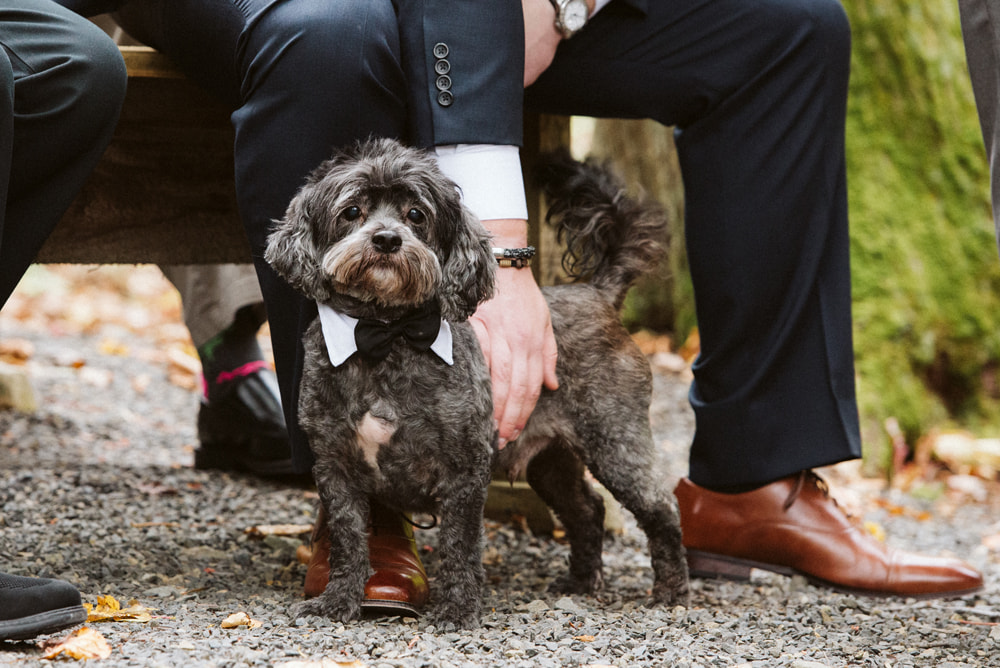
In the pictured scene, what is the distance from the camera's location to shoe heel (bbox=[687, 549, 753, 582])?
3156 millimetres

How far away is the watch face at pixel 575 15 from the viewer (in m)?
2.79

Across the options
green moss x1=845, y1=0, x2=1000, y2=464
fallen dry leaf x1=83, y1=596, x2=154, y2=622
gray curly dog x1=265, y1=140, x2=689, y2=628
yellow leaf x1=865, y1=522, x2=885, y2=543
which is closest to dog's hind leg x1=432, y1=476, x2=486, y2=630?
gray curly dog x1=265, y1=140, x2=689, y2=628

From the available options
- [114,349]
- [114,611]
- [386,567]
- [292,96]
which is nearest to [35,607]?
[114,611]

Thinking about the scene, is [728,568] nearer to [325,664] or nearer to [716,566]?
[716,566]

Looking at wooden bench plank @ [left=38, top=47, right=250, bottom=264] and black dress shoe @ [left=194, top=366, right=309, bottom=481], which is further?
black dress shoe @ [left=194, top=366, right=309, bottom=481]

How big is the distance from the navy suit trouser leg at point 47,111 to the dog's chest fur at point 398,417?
0.66 metres

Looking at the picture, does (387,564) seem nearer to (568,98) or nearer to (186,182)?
(568,98)

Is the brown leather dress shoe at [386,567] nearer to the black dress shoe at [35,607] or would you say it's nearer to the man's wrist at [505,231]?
the black dress shoe at [35,607]

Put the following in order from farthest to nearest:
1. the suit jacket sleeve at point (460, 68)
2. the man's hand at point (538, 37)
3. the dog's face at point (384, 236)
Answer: the man's hand at point (538, 37) < the suit jacket sleeve at point (460, 68) < the dog's face at point (384, 236)

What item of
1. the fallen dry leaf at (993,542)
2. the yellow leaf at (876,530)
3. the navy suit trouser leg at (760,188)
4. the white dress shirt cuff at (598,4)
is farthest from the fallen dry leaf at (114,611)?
the fallen dry leaf at (993,542)

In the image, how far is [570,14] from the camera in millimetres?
2793

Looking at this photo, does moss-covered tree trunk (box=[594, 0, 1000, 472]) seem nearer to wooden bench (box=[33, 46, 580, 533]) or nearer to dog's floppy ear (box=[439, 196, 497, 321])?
wooden bench (box=[33, 46, 580, 533])

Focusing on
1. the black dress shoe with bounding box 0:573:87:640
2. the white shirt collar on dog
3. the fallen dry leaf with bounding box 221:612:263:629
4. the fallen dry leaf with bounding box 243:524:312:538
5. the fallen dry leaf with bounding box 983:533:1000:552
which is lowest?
the fallen dry leaf with bounding box 983:533:1000:552

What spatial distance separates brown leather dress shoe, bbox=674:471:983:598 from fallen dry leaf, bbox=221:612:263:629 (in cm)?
146
